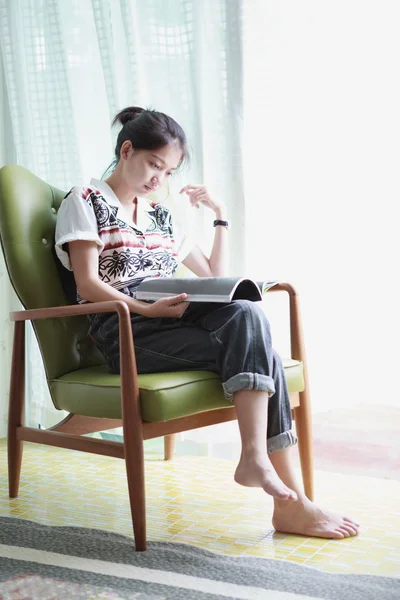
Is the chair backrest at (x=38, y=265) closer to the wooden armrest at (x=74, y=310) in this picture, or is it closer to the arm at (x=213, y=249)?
the wooden armrest at (x=74, y=310)

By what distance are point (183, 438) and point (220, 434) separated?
0.48 feet

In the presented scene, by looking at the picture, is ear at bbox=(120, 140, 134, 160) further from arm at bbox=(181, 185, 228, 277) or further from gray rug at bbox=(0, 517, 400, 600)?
gray rug at bbox=(0, 517, 400, 600)

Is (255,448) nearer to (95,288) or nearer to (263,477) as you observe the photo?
(263,477)

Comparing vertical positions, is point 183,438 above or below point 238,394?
below

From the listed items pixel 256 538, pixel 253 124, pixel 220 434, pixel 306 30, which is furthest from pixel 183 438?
pixel 306 30

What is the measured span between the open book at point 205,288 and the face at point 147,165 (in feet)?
0.94

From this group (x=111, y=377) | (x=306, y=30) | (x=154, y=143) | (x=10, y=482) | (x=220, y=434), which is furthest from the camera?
(x=220, y=434)

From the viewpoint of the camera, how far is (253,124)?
2.44m

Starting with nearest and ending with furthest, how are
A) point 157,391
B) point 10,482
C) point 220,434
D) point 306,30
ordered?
1. point 157,391
2. point 10,482
3. point 306,30
4. point 220,434

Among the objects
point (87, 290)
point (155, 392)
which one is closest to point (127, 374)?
point (155, 392)

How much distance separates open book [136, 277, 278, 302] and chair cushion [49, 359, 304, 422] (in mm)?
186

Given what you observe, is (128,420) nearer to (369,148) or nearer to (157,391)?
(157,391)

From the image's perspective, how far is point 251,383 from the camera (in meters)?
1.68

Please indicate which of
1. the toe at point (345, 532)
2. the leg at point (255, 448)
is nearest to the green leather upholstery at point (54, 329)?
the leg at point (255, 448)
